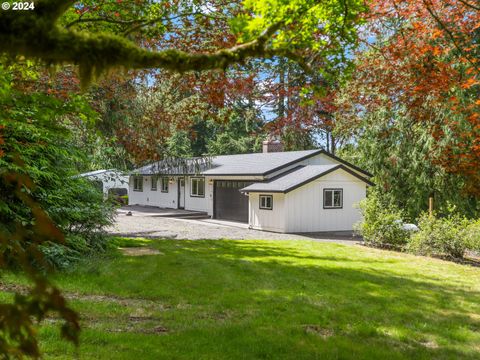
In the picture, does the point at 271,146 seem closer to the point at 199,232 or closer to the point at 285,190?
the point at 285,190

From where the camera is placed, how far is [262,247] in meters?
16.9

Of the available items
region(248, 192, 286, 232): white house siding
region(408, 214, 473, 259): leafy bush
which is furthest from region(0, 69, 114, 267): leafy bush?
region(248, 192, 286, 232): white house siding

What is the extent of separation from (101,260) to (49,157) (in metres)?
2.88

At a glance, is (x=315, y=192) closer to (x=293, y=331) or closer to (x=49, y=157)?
(x=49, y=157)

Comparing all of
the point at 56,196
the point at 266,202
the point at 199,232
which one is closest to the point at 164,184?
the point at 266,202

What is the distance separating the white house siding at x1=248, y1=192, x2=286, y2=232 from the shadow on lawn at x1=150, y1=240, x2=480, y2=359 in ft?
27.6

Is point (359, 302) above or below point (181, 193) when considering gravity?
below

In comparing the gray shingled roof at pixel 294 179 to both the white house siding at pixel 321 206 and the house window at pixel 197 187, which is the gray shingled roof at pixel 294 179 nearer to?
the white house siding at pixel 321 206

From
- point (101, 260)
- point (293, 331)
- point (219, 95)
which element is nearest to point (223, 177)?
point (101, 260)

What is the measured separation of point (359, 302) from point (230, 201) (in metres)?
20.6

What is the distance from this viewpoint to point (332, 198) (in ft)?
79.0

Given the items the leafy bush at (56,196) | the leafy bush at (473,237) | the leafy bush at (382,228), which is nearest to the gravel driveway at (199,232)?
the leafy bush at (382,228)

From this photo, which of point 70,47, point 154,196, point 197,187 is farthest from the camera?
point 154,196

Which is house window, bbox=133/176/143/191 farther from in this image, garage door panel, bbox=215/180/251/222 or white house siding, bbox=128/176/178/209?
garage door panel, bbox=215/180/251/222
